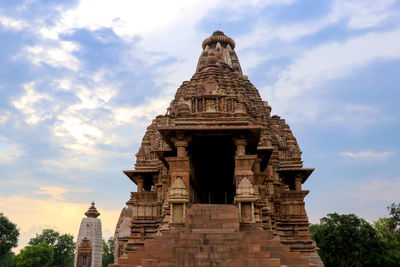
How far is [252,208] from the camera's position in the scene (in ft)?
31.3

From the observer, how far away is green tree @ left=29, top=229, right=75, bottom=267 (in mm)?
49750

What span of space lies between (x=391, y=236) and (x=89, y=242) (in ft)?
97.8

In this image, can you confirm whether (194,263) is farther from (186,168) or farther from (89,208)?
(89,208)

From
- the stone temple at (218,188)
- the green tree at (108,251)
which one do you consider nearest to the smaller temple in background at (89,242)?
the stone temple at (218,188)

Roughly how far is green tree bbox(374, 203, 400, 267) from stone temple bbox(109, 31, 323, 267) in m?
18.2

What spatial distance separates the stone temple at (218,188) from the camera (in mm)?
8273

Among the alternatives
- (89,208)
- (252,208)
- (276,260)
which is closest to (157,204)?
(252,208)

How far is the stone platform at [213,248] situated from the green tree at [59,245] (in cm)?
4790

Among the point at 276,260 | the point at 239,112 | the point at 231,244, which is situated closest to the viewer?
the point at 276,260

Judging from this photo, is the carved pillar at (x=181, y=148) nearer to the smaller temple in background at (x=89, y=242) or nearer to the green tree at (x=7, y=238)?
the smaller temple in background at (x=89, y=242)

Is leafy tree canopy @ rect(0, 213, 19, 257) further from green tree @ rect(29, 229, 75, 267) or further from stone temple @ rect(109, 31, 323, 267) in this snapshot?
stone temple @ rect(109, 31, 323, 267)

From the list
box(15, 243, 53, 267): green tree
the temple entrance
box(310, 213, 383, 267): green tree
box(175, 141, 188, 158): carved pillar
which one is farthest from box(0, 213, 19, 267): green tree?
box(175, 141, 188, 158): carved pillar

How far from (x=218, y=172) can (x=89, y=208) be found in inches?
628

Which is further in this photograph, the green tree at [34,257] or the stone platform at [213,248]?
the green tree at [34,257]
